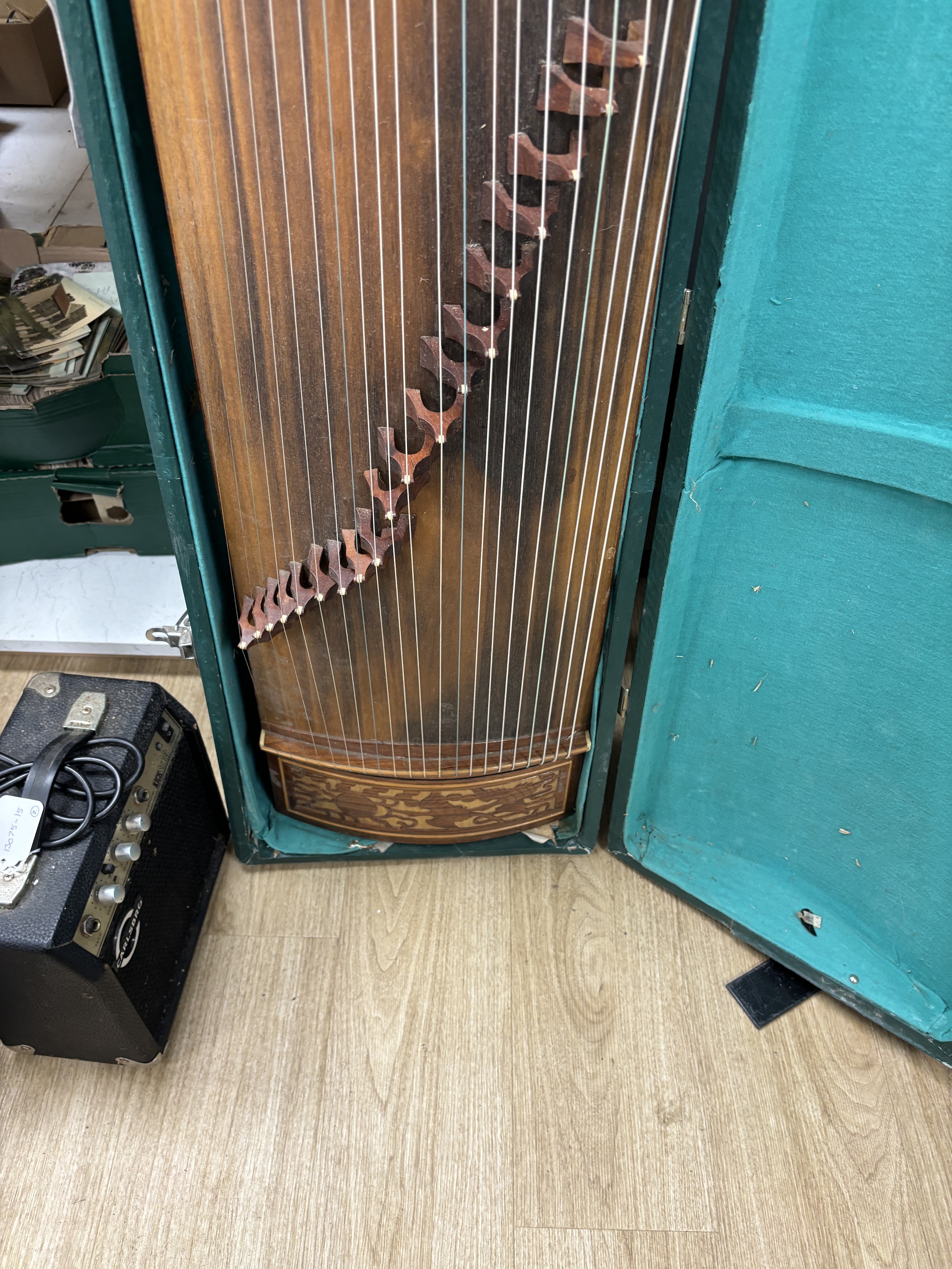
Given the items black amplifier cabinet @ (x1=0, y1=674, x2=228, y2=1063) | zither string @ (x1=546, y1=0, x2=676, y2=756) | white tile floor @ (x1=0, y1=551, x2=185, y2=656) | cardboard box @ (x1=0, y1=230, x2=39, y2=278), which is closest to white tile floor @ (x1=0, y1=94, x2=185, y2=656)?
white tile floor @ (x1=0, y1=551, x2=185, y2=656)

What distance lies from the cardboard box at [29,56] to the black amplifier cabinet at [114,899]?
1.73 m

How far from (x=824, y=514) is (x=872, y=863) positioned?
1.77 ft

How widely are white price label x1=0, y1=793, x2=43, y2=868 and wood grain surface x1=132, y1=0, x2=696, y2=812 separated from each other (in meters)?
0.33

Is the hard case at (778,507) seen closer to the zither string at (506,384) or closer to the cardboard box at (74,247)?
the zither string at (506,384)

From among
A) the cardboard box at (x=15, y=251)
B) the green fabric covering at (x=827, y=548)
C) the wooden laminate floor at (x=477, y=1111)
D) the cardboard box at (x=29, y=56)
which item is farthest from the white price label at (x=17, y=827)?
the cardboard box at (x=29, y=56)

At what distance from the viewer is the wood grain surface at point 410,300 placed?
83 centimetres

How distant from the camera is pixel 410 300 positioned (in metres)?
0.95

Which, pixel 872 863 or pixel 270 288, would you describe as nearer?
pixel 270 288

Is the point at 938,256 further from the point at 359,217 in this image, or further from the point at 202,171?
the point at 202,171

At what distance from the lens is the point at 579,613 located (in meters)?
1.25

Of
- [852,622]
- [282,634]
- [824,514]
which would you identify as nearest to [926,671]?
[852,622]

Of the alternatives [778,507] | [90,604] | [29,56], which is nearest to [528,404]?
[778,507]

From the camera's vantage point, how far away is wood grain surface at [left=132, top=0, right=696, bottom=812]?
2.72 feet

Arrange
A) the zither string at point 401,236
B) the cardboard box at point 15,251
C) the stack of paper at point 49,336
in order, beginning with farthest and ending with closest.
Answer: the cardboard box at point 15,251 → the stack of paper at point 49,336 → the zither string at point 401,236
